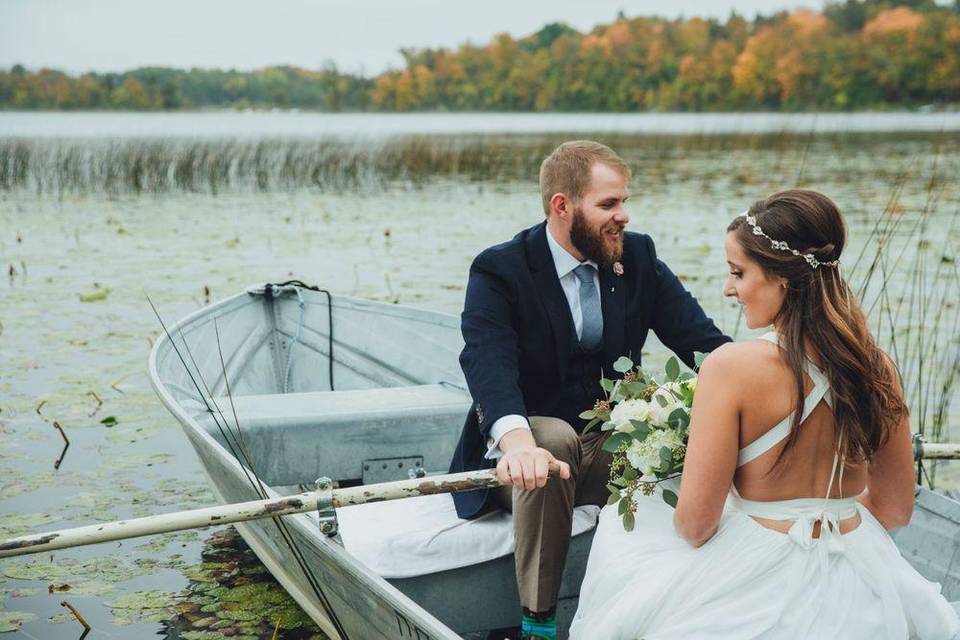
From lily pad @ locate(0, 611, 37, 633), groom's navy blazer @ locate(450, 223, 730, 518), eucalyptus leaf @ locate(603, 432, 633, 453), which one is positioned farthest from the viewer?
lily pad @ locate(0, 611, 37, 633)

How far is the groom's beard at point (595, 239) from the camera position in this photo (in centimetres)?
311

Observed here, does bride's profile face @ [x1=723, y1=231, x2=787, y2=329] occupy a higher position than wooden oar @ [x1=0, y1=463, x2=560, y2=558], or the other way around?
bride's profile face @ [x1=723, y1=231, x2=787, y2=329]

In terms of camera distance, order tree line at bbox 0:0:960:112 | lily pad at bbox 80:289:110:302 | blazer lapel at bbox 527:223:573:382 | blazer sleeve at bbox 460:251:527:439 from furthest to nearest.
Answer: tree line at bbox 0:0:960:112, lily pad at bbox 80:289:110:302, blazer lapel at bbox 527:223:573:382, blazer sleeve at bbox 460:251:527:439

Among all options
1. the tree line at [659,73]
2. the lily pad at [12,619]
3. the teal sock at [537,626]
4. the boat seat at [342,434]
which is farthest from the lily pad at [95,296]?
the tree line at [659,73]

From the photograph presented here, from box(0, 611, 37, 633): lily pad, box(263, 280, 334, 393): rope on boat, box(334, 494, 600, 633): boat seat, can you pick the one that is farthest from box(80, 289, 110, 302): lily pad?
box(334, 494, 600, 633): boat seat

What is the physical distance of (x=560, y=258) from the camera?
10.5 ft

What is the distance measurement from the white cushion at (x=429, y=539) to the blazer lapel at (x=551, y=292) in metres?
0.49

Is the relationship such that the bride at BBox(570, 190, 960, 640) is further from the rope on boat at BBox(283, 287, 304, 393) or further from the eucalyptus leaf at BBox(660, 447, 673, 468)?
the rope on boat at BBox(283, 287, 304, 393)

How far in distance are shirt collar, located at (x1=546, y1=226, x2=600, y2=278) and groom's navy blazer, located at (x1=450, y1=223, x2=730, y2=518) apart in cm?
2

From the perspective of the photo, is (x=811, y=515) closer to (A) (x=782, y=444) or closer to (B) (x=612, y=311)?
(A) (x=782, y=444)

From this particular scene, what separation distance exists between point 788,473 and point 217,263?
31.6ft

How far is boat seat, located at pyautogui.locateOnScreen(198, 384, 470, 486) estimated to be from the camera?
13.7 ft

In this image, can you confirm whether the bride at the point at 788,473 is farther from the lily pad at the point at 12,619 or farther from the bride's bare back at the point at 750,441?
the lily pad at the point at 12,619

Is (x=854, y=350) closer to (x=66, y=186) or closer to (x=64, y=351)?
(x=64, y=351)
